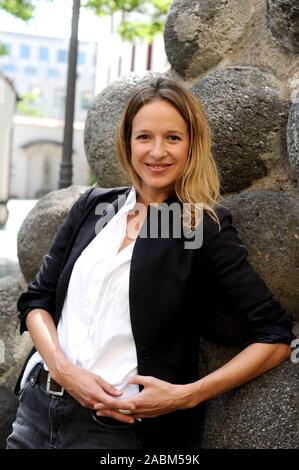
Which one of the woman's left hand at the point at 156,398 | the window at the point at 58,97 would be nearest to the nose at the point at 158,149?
the woman's left hand at the point at 156,398

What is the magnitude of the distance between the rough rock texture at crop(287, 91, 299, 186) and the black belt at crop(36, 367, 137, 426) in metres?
0.80

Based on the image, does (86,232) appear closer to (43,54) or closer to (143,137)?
(143,137)

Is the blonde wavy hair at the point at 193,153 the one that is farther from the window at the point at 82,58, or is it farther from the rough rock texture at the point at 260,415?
the window at the point at 82,58

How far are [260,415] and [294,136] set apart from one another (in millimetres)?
712

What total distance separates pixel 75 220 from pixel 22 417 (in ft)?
1.94

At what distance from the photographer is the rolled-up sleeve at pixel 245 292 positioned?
1662 mm

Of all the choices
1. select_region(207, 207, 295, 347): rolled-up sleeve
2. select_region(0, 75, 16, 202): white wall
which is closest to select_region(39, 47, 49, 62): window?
select_region(0, 75, 16, 202): white wall

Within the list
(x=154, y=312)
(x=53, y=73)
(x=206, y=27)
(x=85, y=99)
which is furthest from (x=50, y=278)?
(x=53, y=73)

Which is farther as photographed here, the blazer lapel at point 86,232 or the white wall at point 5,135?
the white wall at point 5,135

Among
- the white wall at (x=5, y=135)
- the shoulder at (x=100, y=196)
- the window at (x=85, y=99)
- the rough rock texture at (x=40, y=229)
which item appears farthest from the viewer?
the window at (x=85, y=99)

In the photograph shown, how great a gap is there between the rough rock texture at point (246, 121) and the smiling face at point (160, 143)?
0.59 ft

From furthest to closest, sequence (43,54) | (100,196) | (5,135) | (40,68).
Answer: (43,54) < (40,68) < (5,135) < (100,196)

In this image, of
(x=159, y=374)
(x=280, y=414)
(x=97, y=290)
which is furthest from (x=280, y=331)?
(x=97, y=290)

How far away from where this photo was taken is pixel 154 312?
67.6 inches
